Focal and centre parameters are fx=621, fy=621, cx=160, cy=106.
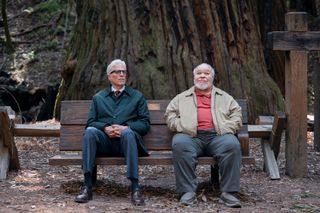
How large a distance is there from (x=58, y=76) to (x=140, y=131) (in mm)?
10486

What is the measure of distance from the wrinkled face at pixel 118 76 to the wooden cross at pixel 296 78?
5.66 ft

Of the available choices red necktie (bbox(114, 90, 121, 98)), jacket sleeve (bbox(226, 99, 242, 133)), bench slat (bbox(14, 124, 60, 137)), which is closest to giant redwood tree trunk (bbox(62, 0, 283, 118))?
bench slat (bbox(14, 124, 60, 137))

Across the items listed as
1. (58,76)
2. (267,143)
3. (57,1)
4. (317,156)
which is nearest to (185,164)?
(267,143)

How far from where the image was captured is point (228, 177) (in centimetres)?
559

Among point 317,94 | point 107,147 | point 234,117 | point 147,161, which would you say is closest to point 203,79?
point 234,117

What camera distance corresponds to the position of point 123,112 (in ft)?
19.4

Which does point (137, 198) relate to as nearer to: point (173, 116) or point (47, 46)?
point (173, 116)

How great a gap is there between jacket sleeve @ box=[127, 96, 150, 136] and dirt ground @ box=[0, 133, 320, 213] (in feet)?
2.09

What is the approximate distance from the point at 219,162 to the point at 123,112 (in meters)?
1.04

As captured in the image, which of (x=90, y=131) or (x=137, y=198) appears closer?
(x=137, y=198)

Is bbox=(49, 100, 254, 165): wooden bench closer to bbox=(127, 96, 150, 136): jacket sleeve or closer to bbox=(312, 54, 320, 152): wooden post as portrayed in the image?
bbox=(127, 96, 150, 136): jacket sleeve

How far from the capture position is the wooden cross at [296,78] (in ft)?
21.9

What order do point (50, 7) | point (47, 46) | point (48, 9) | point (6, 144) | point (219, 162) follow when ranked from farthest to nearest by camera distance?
point (50, 7) → point (48, 9) → point (47, 46) → point (6, 144) → point (219, 162)

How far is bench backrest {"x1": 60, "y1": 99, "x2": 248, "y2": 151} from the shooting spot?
623cm
